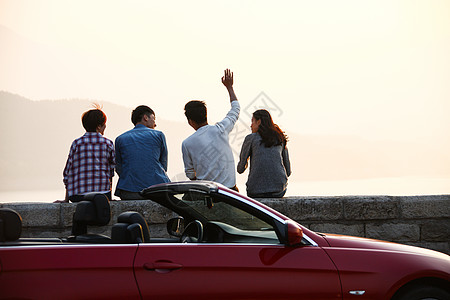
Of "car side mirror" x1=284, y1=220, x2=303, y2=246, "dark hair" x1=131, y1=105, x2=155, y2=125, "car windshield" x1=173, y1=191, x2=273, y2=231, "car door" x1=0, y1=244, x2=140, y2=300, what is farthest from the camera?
"dark hair" x1=131, y1=105, x2=155, y2=125

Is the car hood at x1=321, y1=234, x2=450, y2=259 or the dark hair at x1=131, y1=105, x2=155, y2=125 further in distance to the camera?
the dark hair at x1=131, y1=105, x2=155, y2=125

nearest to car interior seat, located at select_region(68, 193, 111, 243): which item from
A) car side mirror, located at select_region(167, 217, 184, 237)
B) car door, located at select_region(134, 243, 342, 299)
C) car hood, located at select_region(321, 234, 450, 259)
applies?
car door, located at select_region(134, 243, 342, 299)

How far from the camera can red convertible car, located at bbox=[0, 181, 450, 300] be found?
3.83 m

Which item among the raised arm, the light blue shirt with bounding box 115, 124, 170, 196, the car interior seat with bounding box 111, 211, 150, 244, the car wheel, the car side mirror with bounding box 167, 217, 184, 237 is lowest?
the car wheel

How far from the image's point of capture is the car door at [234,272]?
12.7ft

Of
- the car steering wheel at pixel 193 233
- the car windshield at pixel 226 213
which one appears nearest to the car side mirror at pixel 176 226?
the car steering wheel at pixel 193 233

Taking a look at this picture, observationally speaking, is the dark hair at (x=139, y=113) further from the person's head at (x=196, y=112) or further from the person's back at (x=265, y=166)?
the person's back at (x=265, y=166)

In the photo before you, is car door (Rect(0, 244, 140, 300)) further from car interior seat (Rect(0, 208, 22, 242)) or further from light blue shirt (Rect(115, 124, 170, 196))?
light blue shirt (Rect(115, 124, 170, 196))

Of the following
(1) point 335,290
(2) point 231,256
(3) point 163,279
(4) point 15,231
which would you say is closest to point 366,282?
(1) point 335,290

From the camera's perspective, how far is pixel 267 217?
4133mm

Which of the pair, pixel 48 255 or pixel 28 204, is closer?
pixel 48 255

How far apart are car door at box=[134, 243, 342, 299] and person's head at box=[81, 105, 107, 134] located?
145 inches

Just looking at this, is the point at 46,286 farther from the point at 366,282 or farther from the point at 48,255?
the point at 366,282

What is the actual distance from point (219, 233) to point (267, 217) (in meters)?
0.36
